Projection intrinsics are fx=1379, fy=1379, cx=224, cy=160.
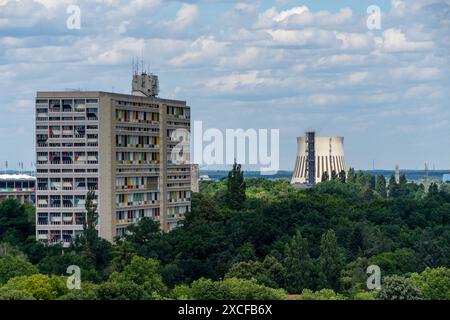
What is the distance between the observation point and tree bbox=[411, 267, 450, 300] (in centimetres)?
4128

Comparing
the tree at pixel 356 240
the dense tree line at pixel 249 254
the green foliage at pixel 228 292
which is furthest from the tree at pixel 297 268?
the tree at pixel 356 240

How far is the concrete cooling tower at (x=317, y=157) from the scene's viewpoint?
11481 centimetres

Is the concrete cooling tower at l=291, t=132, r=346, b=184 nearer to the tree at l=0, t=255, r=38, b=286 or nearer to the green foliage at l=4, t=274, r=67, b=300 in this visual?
the tree at l=0, t=255, r=38, b=286

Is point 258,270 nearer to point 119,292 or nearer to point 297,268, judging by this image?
point 297,268

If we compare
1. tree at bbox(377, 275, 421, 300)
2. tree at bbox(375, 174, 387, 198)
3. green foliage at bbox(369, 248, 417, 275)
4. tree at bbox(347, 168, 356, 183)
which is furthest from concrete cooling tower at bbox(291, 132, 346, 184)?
tree at bbox(377, 275, 421, 300)

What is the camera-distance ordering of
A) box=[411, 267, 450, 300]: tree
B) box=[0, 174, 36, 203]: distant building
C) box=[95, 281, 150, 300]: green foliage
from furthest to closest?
1. box=[0, 174, 36, 203]: distant building
2. box=[411, 267, 450, 300]: tree
3. box=[95, 281, 150, 300]: green foliage

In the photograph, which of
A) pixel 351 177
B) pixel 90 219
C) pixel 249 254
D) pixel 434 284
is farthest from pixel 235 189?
pixel 351 177

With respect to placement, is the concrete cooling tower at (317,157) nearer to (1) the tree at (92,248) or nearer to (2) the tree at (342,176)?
(2) the tree at (342,176)

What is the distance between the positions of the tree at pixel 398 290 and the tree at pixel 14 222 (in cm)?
2491

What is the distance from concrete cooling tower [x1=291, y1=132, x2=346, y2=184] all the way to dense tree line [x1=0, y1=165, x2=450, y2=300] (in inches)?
1583

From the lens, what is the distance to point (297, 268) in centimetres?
4697

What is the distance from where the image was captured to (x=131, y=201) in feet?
213

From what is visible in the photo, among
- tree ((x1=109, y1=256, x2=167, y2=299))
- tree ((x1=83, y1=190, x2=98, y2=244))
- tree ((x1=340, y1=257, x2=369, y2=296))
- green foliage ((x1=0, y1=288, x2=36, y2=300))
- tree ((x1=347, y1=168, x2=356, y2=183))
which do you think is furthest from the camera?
tree ((x1=347, y1=168, x2=356, y2=183))
